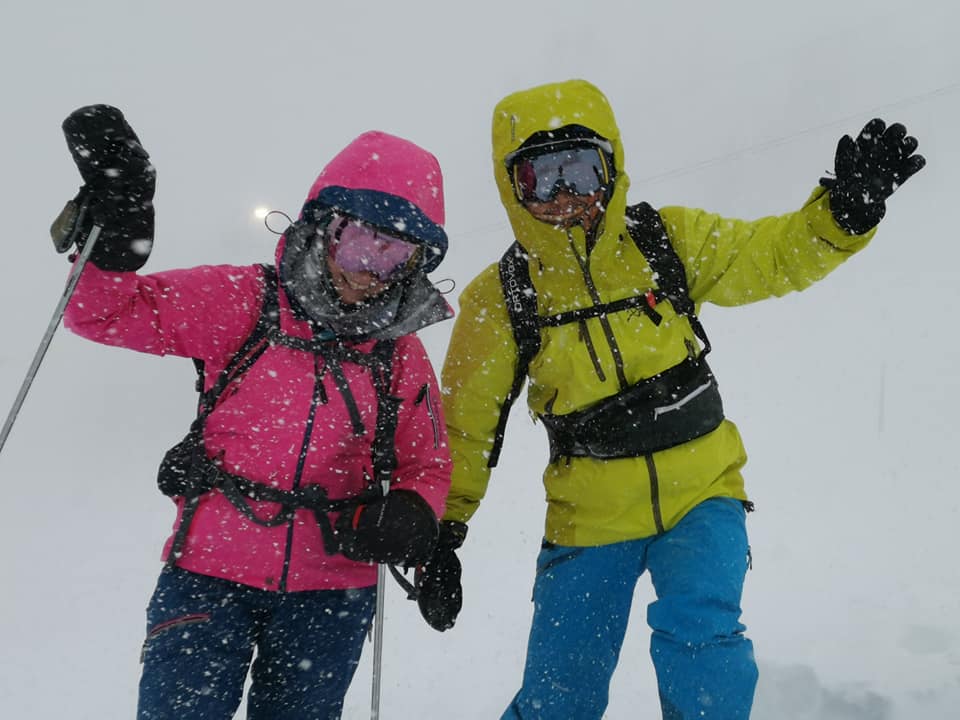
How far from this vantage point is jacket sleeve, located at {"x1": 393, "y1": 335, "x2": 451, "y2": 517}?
2707 mm

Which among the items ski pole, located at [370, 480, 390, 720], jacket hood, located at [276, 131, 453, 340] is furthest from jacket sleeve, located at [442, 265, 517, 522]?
ski pole, located at [370, 480, 390, 720]

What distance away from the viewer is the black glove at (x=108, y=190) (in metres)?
2.11

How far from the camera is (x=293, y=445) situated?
2.49m

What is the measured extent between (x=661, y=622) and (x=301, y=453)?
128cm

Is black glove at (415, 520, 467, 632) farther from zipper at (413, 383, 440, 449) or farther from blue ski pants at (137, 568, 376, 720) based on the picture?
zipper at (413, 383, 440, 449)

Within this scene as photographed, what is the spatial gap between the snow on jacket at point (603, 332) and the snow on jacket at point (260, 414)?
22.4 inches

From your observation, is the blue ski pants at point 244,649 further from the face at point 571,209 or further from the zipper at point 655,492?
the face at point 571,209

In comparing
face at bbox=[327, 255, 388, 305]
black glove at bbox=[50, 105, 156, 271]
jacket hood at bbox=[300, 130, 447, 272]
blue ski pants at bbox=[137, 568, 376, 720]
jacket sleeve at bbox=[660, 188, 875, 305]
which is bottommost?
blue ski pants at bbox=[137, 568, 376, 720]

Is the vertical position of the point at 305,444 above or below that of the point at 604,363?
below

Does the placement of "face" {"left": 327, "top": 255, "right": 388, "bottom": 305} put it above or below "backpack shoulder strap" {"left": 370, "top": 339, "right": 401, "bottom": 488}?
above

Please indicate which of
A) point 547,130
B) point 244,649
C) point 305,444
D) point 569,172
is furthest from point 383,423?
point 547,130

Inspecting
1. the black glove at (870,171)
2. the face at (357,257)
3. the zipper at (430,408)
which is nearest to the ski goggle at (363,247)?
the face at (357,257)

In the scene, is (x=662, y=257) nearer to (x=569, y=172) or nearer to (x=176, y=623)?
(x=569, y=172)

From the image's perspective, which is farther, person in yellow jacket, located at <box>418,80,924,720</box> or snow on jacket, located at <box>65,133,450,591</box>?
person in yellow jacket, located at <box>418,80,924,720</box>
